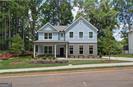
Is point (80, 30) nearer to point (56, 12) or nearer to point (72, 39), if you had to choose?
point (72, 39)

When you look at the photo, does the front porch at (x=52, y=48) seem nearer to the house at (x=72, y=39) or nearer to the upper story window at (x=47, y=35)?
the house at (x=72, y=39)

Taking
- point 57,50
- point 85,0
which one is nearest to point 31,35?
point 85,0

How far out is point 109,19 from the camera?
79.1m

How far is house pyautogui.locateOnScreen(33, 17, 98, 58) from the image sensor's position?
58.4 meters

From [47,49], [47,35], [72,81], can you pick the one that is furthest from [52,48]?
[72,81]

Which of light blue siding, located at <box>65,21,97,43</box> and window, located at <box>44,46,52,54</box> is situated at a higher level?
light blue siding, located at <box>65,21,97,43</box>

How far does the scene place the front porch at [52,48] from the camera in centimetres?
5741

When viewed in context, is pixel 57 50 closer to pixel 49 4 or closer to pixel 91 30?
pixel 91 30

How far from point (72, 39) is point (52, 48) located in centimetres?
408

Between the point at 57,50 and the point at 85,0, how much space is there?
24.6 meters

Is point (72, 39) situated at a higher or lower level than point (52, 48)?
higher

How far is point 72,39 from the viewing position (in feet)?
194

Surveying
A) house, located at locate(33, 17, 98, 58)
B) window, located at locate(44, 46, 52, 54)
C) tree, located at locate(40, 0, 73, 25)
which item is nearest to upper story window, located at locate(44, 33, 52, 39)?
house, located at locate(33, 17, 98, 58)

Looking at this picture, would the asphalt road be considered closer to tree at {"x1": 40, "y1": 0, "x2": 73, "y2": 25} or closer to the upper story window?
the upper story window
